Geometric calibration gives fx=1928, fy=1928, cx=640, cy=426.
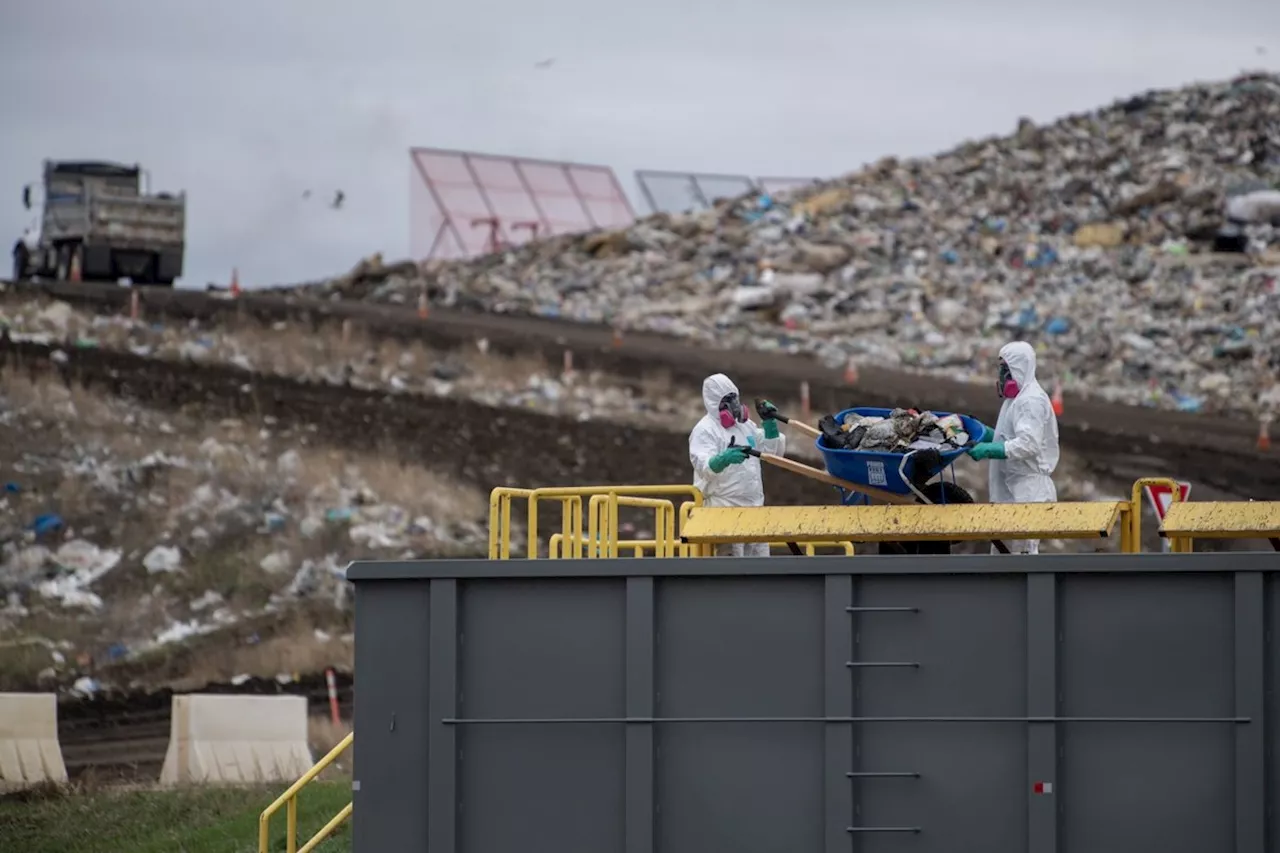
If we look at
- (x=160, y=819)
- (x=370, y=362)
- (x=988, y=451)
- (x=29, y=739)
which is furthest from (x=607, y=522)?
(x=370, y=362)

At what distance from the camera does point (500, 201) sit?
140ft

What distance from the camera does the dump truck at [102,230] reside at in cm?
3612

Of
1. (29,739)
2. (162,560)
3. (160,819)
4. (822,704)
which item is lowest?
(160,819)

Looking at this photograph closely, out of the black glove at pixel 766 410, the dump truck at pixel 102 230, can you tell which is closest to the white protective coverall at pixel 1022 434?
the black glove at pixel 766 410

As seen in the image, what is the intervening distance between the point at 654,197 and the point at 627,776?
37.0 meters

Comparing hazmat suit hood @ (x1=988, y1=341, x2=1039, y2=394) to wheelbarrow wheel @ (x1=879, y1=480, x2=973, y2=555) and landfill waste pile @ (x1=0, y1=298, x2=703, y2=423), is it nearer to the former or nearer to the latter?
wheelbarrow wheel @ (x1=879, y1=480, x2=973, y2=555)

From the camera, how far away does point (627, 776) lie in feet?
23.2

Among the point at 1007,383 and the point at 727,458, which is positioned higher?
the point at 1007,383

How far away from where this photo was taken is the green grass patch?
38.9ft

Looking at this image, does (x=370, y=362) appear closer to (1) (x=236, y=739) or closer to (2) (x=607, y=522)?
(1) (x=236, y=739)

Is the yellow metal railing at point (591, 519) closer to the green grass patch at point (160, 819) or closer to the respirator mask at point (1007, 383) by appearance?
the respirator mask at point (1007, 383)

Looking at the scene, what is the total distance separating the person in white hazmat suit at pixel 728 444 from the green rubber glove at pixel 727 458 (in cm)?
51

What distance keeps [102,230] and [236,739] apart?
2371 cm

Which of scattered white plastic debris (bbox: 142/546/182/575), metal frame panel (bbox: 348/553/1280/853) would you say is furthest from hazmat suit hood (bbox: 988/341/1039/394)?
scattered white plastic debris (bbox: 142/546/182/575)
